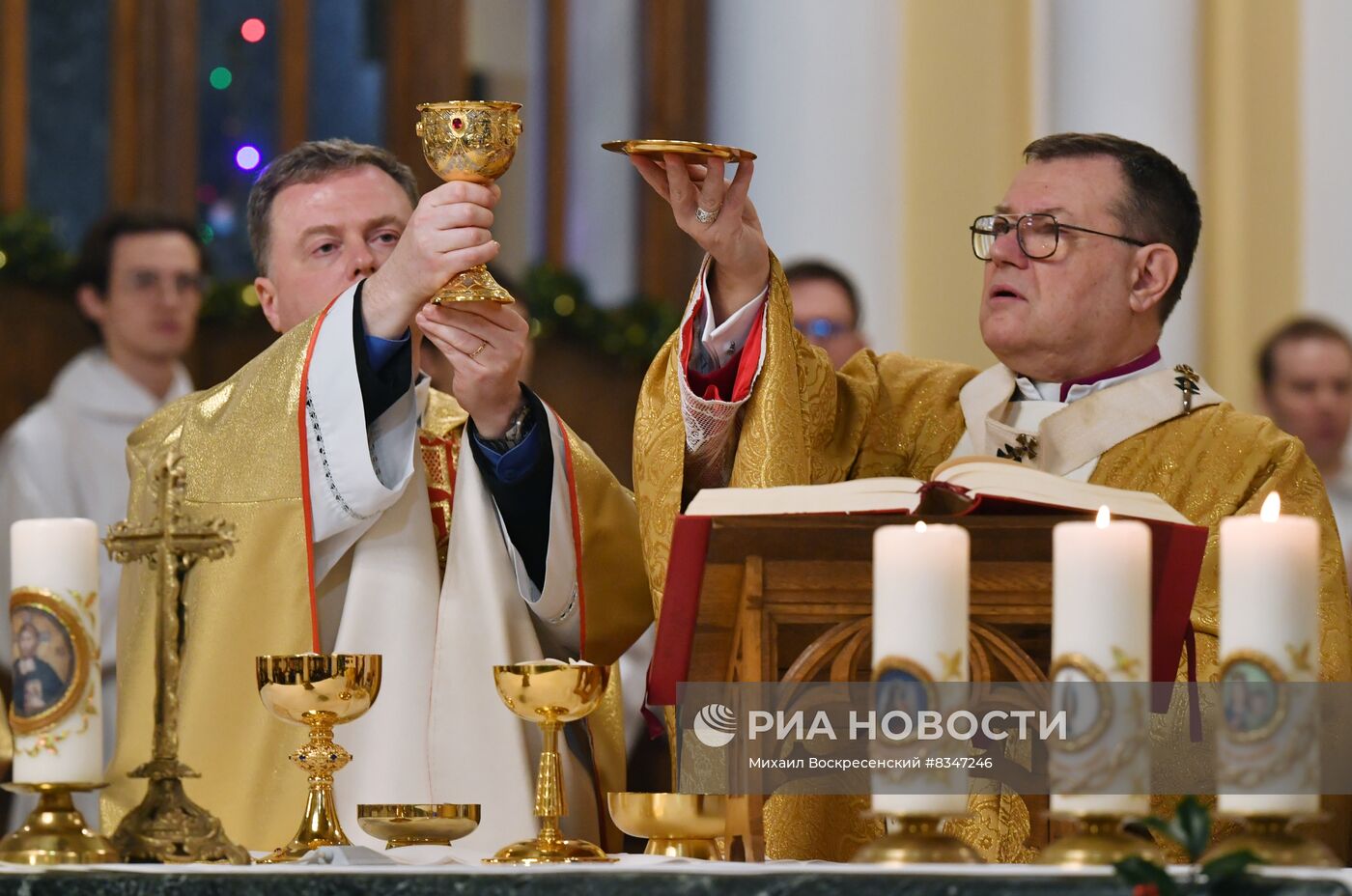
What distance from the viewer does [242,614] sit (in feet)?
11.7

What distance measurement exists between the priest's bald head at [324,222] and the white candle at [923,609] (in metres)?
2.04

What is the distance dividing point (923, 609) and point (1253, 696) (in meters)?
0.34

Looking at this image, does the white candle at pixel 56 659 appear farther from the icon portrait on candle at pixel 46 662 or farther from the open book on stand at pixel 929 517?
the open book on stand at pixel 929 517

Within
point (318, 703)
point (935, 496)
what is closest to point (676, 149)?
point (935, 496)

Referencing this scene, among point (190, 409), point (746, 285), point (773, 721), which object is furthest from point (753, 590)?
point (190, 409)

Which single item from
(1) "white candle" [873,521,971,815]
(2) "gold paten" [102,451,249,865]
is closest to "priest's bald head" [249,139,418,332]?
(2) "gold paten" [102,451,249,865]

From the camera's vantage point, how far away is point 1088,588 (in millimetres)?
2049

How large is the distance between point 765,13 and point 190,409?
4.43 meters

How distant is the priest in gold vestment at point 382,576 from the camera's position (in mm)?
3523

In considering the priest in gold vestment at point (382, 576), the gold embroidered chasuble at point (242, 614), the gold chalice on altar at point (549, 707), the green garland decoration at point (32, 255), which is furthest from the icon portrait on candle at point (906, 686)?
the green garland decoration at point (32, 255)

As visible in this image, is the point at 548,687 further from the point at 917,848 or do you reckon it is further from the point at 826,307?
the point at 826,307

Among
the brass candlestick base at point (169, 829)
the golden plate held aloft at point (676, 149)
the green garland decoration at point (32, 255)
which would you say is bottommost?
the brass candlestick base at point (169, 829)

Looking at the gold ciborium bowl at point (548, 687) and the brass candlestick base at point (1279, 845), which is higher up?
the gold ciborium bowl at point (548, 687)

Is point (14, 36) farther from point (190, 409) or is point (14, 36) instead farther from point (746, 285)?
point (746, 285)
